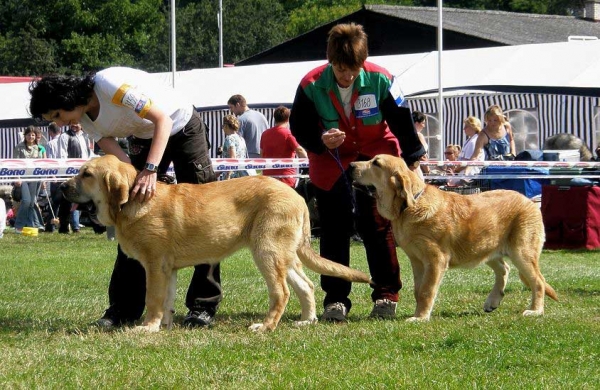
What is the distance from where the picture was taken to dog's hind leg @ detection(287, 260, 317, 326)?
249 inches

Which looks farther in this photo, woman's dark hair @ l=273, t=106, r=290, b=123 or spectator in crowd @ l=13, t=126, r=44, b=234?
spectator in crowd @ l=13, t=126, r=44, b=234

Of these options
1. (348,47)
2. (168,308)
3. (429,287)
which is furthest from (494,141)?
(168,308)

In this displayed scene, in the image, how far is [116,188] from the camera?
5.78 meters

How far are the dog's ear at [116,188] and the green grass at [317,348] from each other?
80 cm

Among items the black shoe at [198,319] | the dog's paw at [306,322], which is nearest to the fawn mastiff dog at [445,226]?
the dog's paw at [306,322]

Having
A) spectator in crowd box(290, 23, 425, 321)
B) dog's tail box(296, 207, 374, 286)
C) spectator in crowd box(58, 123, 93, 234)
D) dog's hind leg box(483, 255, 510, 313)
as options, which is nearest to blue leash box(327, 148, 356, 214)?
spectator in crowd box(290, 23, 425, 321)

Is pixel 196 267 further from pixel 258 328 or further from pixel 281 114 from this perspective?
pixel 281 114

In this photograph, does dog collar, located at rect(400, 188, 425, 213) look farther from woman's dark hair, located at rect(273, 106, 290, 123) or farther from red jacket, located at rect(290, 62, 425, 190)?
woman's dark hair, located at rect(273, 106, 290, 123)

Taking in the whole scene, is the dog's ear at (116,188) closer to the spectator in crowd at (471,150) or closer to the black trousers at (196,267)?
the black trousers at (196,267)

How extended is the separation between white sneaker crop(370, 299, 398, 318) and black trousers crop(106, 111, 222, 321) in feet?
3.56

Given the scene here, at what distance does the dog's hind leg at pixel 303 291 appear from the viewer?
20.7ft

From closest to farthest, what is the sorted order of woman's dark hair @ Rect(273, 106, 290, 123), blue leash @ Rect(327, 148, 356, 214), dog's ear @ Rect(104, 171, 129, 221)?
1. dog's ear @ Rect(104, 171, 129, 221)
2. blue leash @ Rect(327, 148, 356, 214)
3. woman's dark hair @ Rect(273, 106, 290, 123)

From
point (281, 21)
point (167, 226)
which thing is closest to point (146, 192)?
point (167, 226)

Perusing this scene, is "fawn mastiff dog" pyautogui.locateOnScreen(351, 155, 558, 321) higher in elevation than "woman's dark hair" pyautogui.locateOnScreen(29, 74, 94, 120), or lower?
lower
